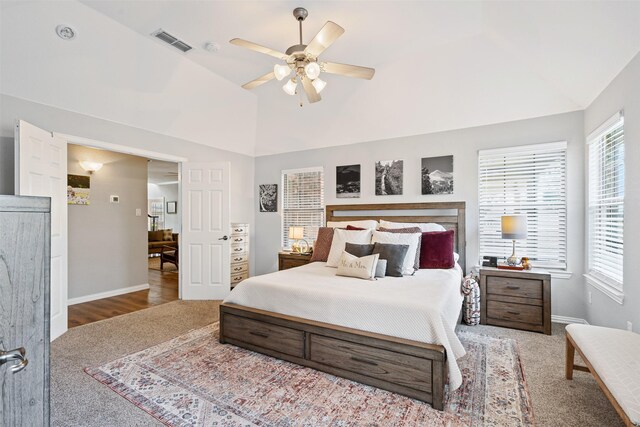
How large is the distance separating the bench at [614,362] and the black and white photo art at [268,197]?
4.56 metres

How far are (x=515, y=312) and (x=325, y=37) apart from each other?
3.42m

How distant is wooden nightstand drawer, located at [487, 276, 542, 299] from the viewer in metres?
3.40

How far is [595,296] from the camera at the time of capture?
10.8 ft

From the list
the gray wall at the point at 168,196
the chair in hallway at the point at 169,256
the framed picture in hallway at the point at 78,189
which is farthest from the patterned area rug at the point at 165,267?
the framed picture in hallway at the point at 78,189

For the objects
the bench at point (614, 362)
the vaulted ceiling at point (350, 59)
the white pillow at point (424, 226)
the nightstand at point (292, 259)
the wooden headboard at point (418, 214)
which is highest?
the vaulted ceiling at point (350, 59)

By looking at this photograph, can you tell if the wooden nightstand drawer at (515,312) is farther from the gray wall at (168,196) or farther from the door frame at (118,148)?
the gray wall at (168,196)

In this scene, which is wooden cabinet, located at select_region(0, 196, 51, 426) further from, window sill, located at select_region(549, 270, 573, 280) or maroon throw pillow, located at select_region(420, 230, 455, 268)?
window sill, located at select_region(549, 270, 573, 280)

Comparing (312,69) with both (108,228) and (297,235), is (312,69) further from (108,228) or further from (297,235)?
(108,228)

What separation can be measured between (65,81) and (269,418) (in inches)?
150

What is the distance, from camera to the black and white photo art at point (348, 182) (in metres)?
5.04

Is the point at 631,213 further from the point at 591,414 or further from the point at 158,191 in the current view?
the point at 158,191

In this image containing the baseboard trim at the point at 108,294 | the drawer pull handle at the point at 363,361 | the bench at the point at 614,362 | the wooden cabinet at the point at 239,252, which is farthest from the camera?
the wooden cabinet at the point at 239,252

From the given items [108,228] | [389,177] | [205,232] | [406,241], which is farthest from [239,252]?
[406,241]

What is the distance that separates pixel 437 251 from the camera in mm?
3658
